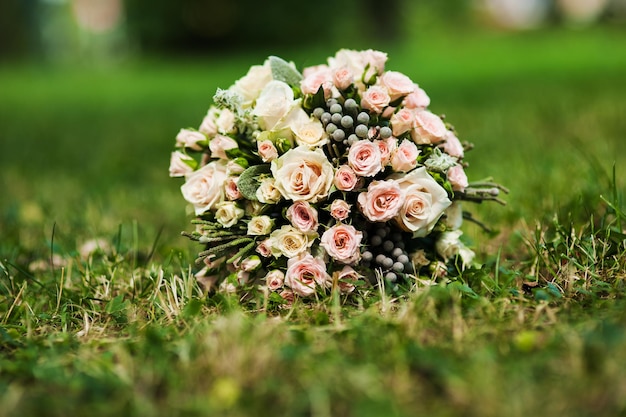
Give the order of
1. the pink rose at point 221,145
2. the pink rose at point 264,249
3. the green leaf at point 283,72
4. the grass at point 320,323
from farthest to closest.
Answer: the green leaf at point 283,72, the pink rose at point 221,145, the pink rose at point 264,249, the grass at point 320,323

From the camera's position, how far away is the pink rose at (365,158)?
7.04 feet

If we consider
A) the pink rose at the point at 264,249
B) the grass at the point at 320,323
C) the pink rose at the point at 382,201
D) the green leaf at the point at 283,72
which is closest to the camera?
the grass at the point at 320,323

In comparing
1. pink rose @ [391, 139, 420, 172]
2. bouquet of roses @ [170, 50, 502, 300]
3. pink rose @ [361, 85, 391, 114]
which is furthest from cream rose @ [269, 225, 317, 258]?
pink rose @ [361, 85, 391, 114]

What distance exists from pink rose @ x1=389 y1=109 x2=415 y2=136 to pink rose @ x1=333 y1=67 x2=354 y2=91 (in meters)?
0.18

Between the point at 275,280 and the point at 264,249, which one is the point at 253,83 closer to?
the point at 264,249

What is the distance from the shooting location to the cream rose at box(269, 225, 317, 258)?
2.18 m

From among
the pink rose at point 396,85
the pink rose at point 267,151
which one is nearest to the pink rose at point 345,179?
the pink rose at point 267,151

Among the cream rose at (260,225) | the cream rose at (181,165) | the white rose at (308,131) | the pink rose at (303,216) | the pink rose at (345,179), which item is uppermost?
the white rose at (308,131)

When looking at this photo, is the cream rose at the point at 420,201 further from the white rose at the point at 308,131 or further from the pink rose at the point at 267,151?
the pink rose at the point at 267,151

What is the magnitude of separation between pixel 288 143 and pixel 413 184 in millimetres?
404

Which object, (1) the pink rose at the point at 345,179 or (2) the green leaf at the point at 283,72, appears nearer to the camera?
(1) the pink rose at the point at 345,179

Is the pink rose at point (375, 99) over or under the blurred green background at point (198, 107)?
over

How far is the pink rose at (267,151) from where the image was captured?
223 cm

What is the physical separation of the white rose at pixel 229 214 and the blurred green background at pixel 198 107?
57cm
